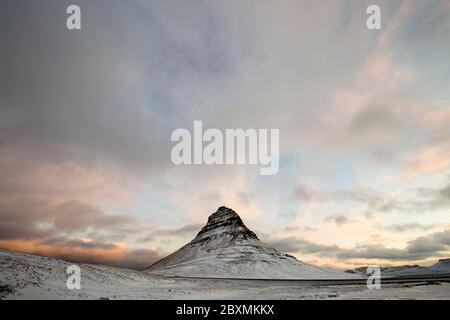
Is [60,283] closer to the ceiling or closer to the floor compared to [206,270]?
closer to the ceiling

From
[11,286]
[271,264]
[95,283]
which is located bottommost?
[271,264]
